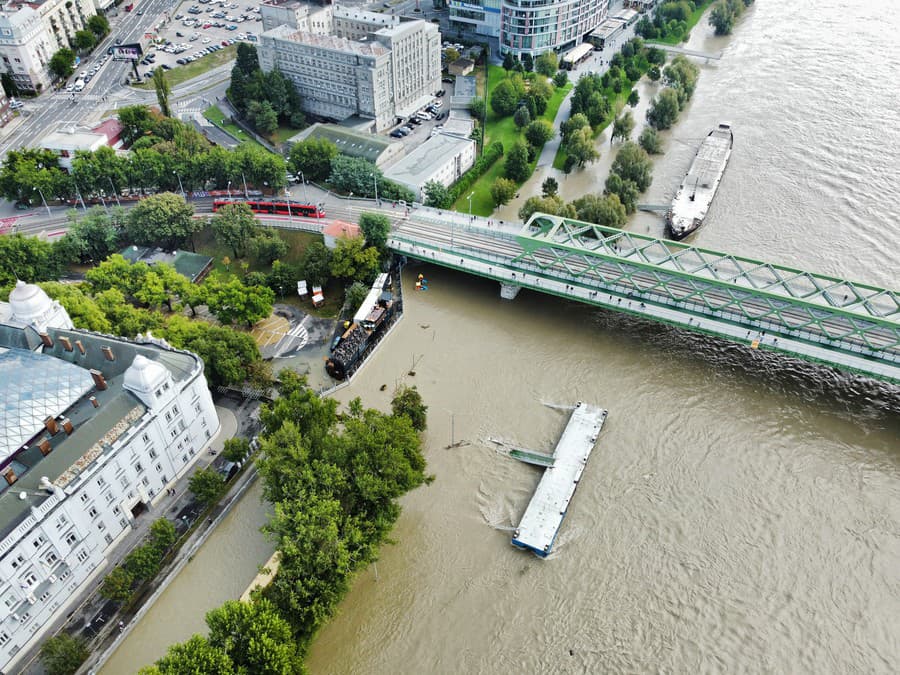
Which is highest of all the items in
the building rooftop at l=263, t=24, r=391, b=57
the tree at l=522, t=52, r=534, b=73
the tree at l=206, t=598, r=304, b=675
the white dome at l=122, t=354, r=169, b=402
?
the building rooftop at l=263, t=24, r=391, b=57

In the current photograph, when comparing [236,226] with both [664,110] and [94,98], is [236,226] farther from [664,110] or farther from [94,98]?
[664,110]

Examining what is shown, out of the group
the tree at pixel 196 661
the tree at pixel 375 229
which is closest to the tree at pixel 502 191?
the tree at pixel 375 229

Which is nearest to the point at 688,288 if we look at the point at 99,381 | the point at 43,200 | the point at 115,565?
the point at 99,381

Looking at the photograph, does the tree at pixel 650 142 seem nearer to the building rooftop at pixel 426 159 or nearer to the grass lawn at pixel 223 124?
the building rooftop at pixel 426 159

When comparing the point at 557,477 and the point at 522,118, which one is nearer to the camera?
the point at 557,477

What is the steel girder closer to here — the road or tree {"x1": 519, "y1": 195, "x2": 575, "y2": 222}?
tree {"x1": 519, "y1": 195, "x2": 575, "y2": 222}

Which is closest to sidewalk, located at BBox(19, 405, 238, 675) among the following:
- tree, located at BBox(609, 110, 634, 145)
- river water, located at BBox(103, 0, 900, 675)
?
river water, located at BBox(103, 0, 900, 675)
